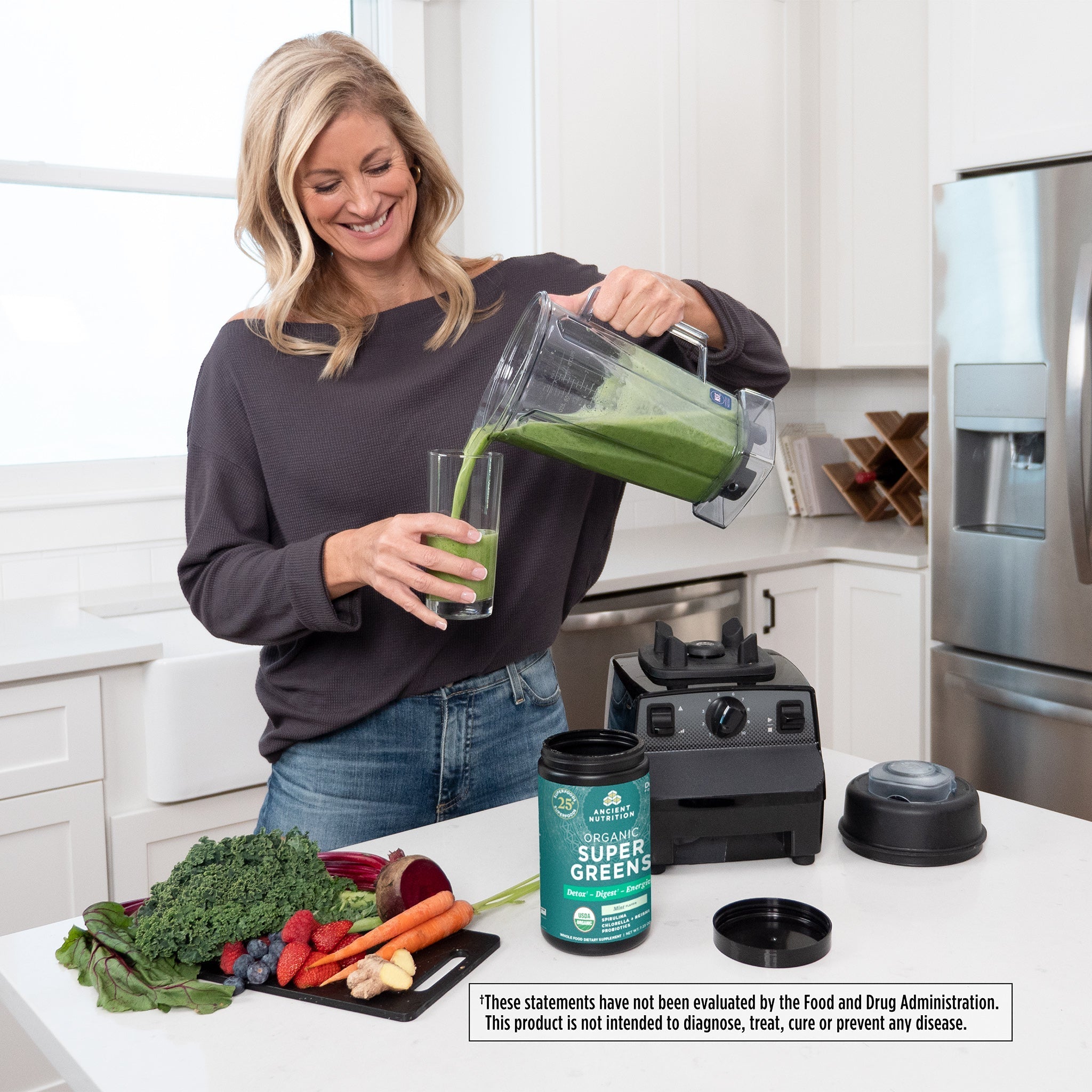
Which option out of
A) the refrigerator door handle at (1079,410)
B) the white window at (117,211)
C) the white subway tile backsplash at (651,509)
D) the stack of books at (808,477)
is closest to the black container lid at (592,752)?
the refrigerator door handle at (1079,410)

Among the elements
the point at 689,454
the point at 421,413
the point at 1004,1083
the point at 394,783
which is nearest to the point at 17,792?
the point at 394,783

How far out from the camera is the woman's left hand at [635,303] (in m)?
1.13

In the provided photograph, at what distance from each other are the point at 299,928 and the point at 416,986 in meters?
0.10

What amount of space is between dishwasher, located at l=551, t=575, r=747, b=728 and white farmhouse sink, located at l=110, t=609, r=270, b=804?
680 millimetres

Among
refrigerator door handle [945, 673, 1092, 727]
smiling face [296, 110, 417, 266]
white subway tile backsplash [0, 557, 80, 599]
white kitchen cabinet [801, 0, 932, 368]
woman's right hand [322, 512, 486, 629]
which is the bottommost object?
refrigerator door handle [945, 673, 1092, 727]

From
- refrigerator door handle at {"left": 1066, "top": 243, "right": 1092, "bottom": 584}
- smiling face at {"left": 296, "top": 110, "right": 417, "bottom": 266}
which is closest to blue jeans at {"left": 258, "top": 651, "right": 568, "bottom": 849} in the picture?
smiling face at {"left": 296, "top": 110, "right": 417, "bottom": 266}

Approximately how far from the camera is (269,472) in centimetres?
136

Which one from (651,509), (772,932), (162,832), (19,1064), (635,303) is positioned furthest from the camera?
(651,509)

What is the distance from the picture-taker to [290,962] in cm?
84

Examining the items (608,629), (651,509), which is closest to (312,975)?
(608,629)

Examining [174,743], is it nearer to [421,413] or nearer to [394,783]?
[394,783]

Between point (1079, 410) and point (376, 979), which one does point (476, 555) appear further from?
point (1079, 410)

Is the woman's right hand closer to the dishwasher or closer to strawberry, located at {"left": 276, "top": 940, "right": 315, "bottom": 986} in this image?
strawberry, located at {"left": 276, "top": 940, "right": 315, "bottom": 986}

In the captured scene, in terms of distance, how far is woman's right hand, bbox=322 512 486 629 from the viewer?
3.24 ft
